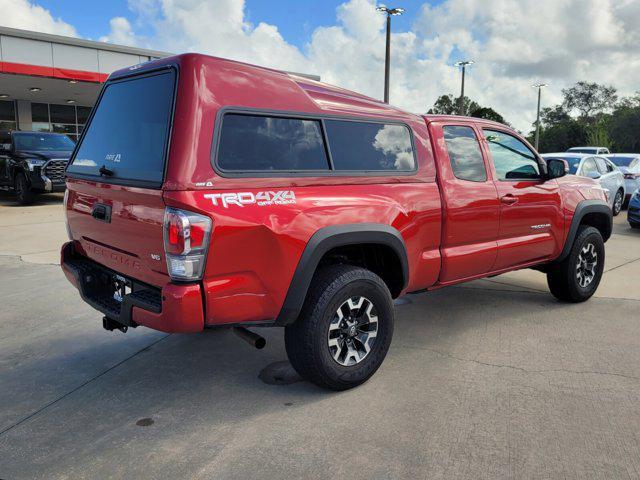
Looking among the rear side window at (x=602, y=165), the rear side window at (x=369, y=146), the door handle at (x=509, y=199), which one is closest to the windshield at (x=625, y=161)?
the rear side window at (x=602, y=165)

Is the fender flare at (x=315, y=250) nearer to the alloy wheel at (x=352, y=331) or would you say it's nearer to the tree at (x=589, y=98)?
the alloy wheel at (x=352, y=331)

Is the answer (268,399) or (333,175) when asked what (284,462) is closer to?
(268,399)

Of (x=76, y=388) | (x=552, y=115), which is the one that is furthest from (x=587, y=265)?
(x=552, y=115)

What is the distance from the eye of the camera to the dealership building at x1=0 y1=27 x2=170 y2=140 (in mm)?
17609

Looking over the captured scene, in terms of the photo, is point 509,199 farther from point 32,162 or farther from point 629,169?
point 32,162

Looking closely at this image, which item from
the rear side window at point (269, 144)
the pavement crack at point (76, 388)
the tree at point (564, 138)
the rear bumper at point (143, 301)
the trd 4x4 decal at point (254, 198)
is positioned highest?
the tree at point (564, 138)

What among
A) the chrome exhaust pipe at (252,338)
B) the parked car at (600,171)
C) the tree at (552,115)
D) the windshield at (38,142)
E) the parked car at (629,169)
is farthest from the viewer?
the tree at (552,115)

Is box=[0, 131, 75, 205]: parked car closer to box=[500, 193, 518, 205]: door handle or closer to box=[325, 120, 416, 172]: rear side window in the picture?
box=[325, 120, 416, 172]: rear side window

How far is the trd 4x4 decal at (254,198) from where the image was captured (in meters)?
2.88

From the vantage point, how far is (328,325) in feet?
11.0

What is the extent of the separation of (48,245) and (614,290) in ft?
25.6

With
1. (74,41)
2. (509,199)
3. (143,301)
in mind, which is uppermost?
(74,41)

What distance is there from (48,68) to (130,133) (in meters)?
17.4

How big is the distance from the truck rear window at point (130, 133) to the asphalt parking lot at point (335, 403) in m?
1.40
